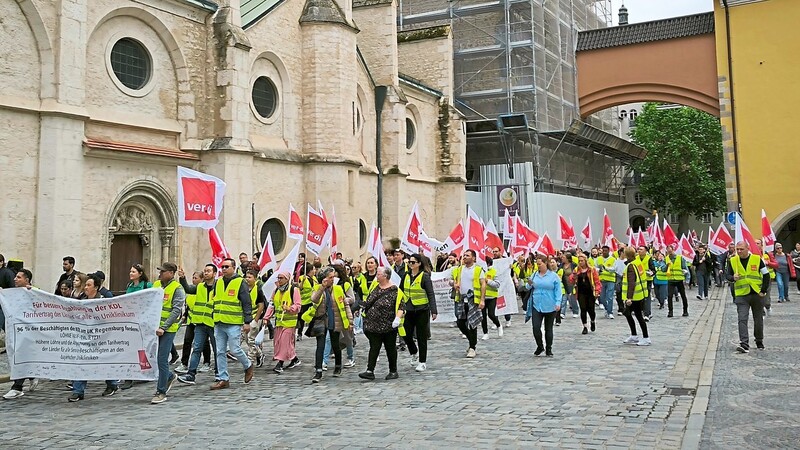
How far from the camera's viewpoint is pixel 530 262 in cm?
1861

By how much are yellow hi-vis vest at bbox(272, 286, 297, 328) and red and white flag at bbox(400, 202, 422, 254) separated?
6259 millimetres

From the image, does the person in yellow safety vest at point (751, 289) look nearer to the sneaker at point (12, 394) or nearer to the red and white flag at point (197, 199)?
the red and white flag at point (197, 199)

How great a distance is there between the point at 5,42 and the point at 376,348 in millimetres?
10944

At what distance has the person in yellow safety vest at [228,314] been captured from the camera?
908 cm

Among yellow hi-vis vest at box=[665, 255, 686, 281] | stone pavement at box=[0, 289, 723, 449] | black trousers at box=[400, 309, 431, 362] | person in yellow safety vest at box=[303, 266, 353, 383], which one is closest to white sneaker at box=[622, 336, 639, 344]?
stone pavement at box=[0, 289, 723, 449]

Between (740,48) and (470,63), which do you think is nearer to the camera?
(740,48)

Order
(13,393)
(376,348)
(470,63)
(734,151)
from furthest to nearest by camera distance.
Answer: (470,63) < (734,151) < (376,348) < (13,393)

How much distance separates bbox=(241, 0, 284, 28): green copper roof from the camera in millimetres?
20781

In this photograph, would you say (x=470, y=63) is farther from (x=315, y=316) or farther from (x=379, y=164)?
(x=315, y=316)

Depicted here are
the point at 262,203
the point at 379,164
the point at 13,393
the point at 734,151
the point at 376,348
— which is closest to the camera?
the point at 13,393

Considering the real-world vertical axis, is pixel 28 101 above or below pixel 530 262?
above

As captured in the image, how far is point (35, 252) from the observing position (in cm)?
1448

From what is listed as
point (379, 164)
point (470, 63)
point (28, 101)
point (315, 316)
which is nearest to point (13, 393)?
point (315, 316)

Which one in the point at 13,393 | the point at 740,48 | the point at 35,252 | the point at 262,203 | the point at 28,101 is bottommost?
the point at 13,393
